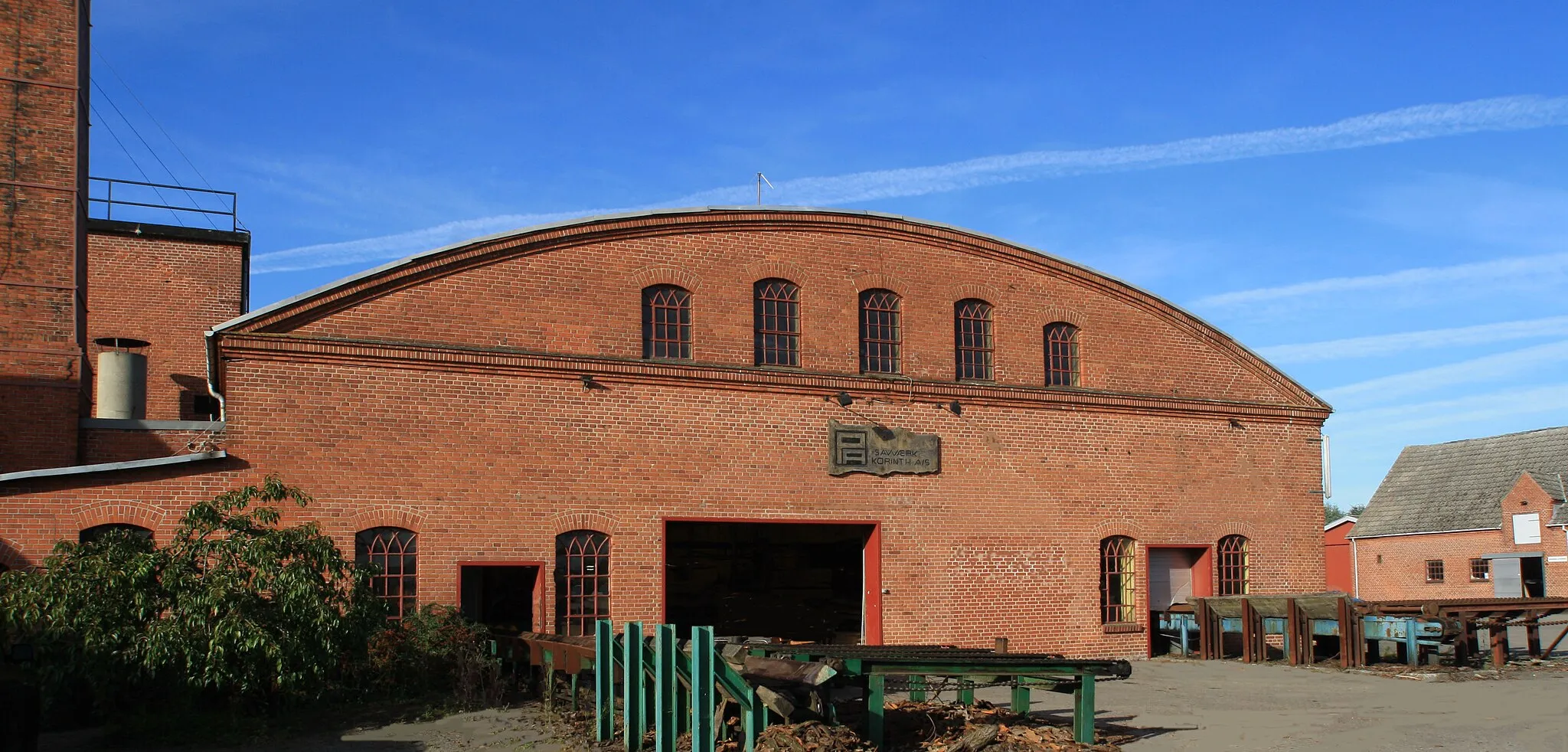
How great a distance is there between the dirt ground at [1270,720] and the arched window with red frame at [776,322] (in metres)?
6.14

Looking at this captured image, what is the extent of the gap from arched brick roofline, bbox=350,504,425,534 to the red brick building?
1.4 inches

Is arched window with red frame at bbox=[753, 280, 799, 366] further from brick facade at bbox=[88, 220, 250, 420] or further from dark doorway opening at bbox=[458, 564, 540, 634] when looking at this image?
brick facade at bbox=[88, 220, 250, 420]

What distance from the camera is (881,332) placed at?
66.2 feet

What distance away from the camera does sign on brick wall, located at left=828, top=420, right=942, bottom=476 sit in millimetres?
19312

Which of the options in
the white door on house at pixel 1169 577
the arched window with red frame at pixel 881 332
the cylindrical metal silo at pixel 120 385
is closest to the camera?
the arched window with red frame at pixel 881 332

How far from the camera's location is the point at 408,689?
49.5ft

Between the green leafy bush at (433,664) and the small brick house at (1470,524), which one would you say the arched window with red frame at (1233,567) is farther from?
the small brick house at (1470,524)

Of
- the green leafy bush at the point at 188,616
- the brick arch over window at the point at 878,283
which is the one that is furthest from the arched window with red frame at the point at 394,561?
the brick arch over window at the point at 878,283

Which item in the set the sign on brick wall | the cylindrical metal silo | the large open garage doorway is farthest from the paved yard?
the cylindrical metal silo

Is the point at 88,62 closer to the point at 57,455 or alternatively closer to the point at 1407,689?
the point at 57,455

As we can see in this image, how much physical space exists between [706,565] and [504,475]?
25.3 feet

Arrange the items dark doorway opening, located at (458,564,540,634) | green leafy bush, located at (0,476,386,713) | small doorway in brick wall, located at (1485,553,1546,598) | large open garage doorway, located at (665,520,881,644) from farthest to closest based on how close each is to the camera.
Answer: small doorway in brick wall, located at (1485,553,1546,598) < large open garage doorway, located at (665,520,881,644) < dark doorway opening, located at (458,564,540,634) < green leafy bush, located at (0,476,386,713)

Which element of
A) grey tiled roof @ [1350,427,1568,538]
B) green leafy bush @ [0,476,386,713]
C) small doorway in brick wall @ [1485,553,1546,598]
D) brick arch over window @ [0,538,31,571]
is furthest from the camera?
grey tiled roof @ [1350,427,1568,538]

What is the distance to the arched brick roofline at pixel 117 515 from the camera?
1512cm
